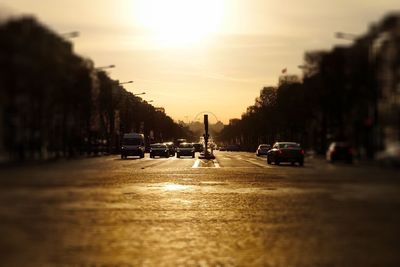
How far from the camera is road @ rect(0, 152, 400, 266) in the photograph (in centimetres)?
947

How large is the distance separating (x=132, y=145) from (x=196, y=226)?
59.9m

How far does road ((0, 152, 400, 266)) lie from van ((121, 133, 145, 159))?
48150 mm

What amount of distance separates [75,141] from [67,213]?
165 feet

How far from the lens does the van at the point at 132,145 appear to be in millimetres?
71000

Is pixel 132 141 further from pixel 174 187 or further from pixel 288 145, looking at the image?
pixel 174 187

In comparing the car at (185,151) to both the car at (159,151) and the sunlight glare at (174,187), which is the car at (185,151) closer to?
the car at (159,151)

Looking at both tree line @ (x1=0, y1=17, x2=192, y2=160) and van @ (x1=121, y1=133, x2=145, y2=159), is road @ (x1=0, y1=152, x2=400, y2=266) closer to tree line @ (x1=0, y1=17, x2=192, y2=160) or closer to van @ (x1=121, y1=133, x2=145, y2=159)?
tree line @ (x1=0, y1=17, x2=192, y2=160)

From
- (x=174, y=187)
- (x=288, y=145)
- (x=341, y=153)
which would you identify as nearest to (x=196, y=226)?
(x=174, y=187)

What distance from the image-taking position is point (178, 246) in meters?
10.5

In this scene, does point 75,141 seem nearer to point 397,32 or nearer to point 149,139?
point 397,32

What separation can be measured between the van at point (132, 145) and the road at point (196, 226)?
48.1 meters

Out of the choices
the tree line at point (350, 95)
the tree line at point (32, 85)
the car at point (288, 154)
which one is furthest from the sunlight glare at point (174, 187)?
the tree line at point (350, 95)

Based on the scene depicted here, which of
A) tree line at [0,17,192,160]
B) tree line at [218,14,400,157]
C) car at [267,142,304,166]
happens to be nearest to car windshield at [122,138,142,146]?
tree line at [0,17,192,160]

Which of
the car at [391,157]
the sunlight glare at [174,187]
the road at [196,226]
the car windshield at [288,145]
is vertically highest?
the car windshield at [288,145]
